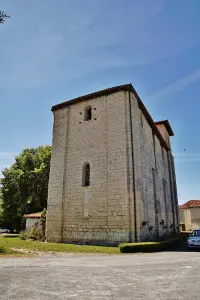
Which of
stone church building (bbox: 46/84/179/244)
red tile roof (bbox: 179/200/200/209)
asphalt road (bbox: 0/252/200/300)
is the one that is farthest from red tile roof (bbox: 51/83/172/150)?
red tile roof (bbox: 179/200/200/209)

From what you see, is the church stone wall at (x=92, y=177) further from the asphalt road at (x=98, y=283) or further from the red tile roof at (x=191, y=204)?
the red tile roof at (x=191, y=204)

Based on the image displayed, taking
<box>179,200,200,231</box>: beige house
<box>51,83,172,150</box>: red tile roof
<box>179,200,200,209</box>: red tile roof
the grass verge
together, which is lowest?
the grass verge

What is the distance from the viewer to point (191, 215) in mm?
41750

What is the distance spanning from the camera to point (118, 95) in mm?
16469

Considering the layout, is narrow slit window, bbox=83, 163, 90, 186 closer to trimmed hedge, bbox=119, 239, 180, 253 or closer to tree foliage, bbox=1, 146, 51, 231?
trimmed hedge, bbox=119, 239, 180, 253

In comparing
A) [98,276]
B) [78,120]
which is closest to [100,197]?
[78,120]

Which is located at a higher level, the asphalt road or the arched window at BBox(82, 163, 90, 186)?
the arched window at BBox(82, 163, 90, 186)

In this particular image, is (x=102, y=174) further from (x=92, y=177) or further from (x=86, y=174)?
(x=86, y=174)

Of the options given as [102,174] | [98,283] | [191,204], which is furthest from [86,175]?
[191,204]

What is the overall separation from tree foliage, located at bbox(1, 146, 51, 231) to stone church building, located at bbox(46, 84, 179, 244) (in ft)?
41.5

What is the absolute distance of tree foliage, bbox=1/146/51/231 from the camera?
28.9m

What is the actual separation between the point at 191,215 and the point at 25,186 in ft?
99.6

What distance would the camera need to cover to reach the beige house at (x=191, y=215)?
41.0 meters

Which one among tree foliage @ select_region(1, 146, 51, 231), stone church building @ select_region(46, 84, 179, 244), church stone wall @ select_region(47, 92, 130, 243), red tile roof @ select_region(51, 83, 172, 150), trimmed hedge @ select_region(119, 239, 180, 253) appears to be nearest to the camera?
trimmed hedge @ select_region(119, 239, 180, 253)
